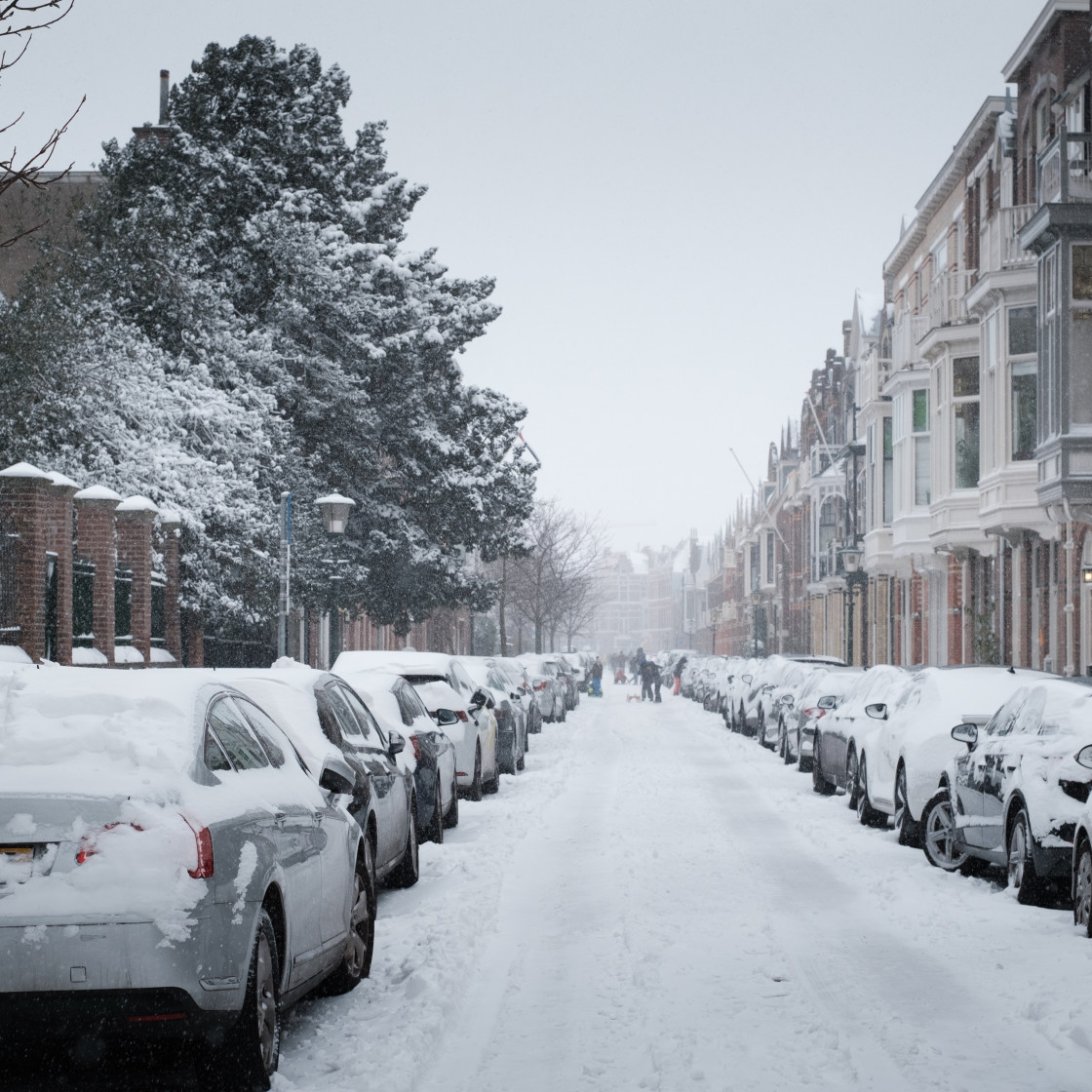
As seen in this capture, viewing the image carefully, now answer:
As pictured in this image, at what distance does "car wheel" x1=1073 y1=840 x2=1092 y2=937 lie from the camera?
9328 mm

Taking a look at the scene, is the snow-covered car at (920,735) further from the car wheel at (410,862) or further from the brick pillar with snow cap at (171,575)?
the brick pillar with snow cap at (171,575)

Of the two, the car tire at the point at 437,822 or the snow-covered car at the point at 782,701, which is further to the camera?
the snow-covered car at the point at 782,701

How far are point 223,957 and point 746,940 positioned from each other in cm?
430

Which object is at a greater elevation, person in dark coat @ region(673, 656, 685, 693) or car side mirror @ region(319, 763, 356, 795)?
car side mirror @ region(319, 763, 356, 795)

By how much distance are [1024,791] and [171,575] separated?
1764cm

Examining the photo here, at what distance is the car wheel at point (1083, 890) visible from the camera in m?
9.33

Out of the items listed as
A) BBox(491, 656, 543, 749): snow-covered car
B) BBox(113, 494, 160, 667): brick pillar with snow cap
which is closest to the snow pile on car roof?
BBox(113, 494, 160, 667): brick pillar with snow cap

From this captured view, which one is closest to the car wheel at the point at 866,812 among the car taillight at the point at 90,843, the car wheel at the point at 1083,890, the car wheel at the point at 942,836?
the car wheel at the point at 942,836

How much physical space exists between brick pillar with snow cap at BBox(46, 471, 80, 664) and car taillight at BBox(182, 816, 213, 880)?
557 inches

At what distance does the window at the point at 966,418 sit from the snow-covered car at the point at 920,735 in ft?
61.3


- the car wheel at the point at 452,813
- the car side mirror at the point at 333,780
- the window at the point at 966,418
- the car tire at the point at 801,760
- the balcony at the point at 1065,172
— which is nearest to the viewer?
the car side mirror at the point at 333,780

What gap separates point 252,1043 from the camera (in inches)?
231

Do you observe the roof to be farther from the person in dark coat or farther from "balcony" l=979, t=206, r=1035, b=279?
the person in dark coat

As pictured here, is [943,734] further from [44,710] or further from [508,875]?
[44,710]
